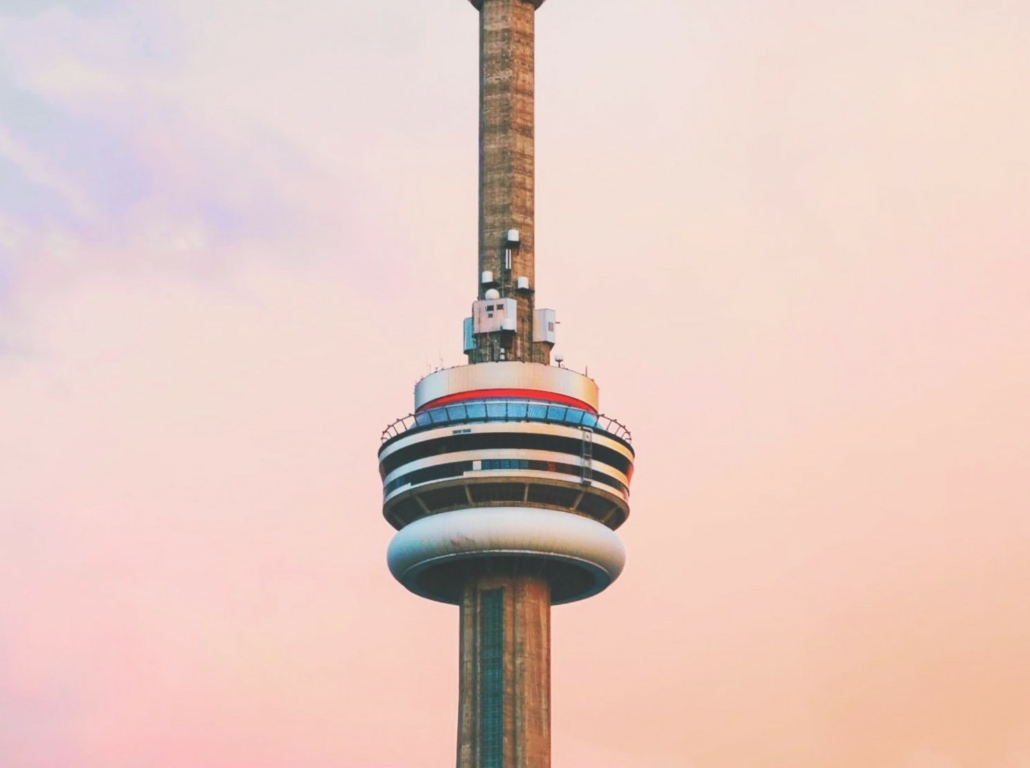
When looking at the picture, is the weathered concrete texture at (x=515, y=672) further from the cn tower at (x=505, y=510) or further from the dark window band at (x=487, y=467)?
the dark window band at (x=487, y=467)

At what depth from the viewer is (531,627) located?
157 metres

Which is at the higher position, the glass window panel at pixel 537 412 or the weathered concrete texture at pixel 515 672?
the glass window panel at pixel 537 412

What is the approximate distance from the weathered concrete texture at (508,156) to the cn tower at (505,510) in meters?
1.27

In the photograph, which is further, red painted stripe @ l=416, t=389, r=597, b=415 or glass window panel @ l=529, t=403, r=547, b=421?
red painted stripe @ l=416, t=389, r=597, b=415

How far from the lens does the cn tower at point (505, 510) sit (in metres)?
155

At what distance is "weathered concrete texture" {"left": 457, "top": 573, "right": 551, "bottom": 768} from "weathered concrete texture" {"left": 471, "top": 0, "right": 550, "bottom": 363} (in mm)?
17712

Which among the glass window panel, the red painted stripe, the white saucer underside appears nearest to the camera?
the white saucer underside

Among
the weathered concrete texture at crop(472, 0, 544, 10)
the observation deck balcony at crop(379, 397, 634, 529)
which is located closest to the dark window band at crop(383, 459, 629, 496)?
the observation deck balcony at crop(379, 397, 634, 529)

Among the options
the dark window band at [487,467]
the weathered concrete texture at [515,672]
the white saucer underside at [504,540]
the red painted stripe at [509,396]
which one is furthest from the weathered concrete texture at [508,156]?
the weathered concrete texture at [515,672]

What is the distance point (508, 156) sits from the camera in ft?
563

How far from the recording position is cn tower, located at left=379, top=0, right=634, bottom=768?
508 ft

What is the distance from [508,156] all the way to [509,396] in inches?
846

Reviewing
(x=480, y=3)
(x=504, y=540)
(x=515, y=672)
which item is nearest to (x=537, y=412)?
(x=504, y=540)

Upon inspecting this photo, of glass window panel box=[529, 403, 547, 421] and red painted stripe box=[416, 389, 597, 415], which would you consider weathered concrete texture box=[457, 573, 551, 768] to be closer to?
glass window panel box=[529, 403, 547, 421]
